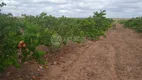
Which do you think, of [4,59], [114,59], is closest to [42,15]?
[114,59]

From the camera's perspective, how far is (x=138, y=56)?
10172 millimetres

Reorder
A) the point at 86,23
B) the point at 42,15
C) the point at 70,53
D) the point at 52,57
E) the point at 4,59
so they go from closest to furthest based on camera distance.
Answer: the point at 4,59 → the point at 52,57 → the point at 70,53 → the point at 42,15 → the point at 86,23

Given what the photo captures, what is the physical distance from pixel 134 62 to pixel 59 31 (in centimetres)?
330

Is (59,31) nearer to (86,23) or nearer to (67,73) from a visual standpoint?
(67,73)

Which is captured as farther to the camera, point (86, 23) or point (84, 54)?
point (86, 23)

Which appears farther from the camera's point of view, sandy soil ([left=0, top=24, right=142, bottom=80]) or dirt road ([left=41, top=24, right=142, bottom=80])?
dirt road ([left=41, top=24, right=142, bottom=80])

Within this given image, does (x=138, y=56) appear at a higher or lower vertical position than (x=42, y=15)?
lower

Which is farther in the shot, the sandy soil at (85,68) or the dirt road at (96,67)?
the dirt road at (96,67)

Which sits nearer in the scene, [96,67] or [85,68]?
[85,68]

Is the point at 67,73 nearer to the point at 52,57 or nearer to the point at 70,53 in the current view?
the point at 52,57

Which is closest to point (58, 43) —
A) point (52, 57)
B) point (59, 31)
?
point (52, 57)

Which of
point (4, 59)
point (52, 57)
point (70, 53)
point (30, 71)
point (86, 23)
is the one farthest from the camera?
point (86, 23)

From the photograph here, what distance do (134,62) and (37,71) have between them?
3.65m

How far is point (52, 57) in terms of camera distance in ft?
29.6
